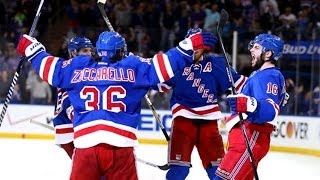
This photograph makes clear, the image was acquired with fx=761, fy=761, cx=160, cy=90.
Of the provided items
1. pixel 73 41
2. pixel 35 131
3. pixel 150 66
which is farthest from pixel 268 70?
pixel 35 131

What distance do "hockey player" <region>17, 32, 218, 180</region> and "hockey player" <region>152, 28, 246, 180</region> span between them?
131cm

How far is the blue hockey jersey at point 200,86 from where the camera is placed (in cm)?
520

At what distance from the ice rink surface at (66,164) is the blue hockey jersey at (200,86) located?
1.26 metres

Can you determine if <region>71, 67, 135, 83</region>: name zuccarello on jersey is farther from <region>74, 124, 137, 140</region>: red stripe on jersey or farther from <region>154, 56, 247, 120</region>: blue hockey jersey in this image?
<region>154, 56, 247, 120</region>: blue hockey jersey

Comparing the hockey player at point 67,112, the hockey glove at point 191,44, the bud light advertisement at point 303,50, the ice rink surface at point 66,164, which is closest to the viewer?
the hockey glove at point 191,44

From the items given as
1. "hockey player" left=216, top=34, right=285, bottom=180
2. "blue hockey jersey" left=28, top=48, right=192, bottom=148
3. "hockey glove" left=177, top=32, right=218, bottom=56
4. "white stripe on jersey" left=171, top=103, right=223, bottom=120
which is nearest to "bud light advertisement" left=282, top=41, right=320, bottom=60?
"white stripe on jersey" left=171, top=103, right=223, bottom=120

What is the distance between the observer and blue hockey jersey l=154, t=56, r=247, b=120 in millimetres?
5203

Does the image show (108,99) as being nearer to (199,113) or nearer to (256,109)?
(256,109)

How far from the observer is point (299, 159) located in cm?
820

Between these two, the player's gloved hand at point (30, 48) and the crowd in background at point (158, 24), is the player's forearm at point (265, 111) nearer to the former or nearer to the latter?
the player's gloved hand at point (30, 48)

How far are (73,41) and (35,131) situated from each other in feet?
15.2

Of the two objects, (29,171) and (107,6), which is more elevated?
(107,6)

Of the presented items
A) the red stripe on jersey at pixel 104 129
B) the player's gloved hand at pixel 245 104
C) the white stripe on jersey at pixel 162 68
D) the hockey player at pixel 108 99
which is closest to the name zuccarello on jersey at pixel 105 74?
the hockey player at pixel 108 99

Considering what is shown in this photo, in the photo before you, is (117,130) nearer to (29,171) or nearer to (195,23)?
(29,171)
